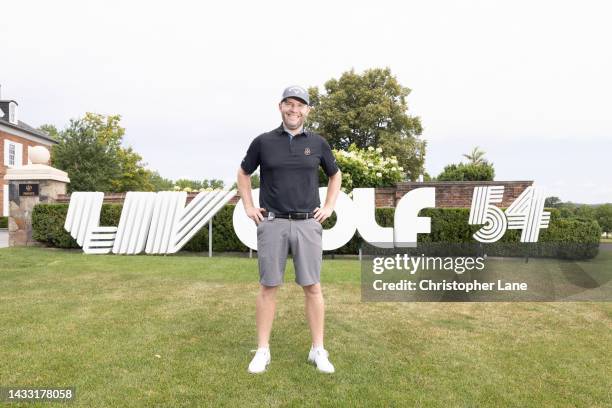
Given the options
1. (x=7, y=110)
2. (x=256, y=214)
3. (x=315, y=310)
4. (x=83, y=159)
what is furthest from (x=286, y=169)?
(x=7, y=110)

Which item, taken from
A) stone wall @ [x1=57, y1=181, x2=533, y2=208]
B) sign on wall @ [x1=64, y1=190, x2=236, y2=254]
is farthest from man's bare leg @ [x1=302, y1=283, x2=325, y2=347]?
stone wall @ [x1=57, y1=181, x2=533, y2=208]

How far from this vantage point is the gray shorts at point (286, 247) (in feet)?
11.1

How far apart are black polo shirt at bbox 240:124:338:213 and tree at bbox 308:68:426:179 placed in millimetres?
28665

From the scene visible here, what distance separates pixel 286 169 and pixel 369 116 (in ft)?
96.7

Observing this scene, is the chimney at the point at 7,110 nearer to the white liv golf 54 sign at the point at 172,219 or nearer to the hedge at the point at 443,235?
the hedge at the point at 443,235

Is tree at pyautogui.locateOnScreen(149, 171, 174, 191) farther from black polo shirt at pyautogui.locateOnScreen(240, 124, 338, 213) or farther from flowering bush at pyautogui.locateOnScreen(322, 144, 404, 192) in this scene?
black polo shirt at pyautogui.locateOnScreen(240, 124, 338, 213)

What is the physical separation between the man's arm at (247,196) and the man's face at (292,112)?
0.55m

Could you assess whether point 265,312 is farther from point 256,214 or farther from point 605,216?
point 605,216

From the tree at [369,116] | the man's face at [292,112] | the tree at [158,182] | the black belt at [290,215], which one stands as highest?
the tree at [369,116]

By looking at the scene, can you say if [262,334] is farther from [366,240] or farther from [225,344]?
[366,240]

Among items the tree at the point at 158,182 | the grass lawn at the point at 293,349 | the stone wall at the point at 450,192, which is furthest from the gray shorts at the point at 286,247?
the tree at the point at 158,182

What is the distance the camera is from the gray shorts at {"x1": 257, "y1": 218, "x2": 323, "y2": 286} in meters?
3.38

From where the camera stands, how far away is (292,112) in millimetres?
3371

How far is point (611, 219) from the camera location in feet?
152
